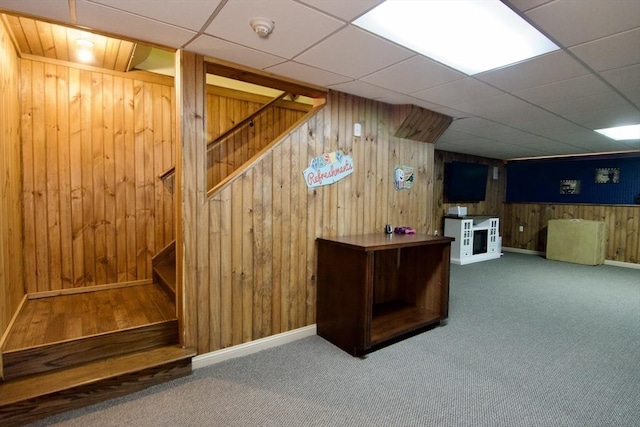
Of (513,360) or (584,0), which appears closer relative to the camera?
(584,0)

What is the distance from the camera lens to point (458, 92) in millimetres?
2900

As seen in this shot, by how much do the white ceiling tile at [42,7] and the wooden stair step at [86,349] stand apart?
74.7 inches

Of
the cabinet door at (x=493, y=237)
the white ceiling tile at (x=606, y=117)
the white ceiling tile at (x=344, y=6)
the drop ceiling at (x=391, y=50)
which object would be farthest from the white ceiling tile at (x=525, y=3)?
the cabinet door at (x=493, y=237)

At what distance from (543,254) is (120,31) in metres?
8.36

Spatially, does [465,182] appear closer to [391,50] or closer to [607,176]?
[607,176]

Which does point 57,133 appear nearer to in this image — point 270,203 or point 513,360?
point 270,203

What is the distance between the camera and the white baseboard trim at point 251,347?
7.88 feet

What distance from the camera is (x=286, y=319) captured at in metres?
2.85

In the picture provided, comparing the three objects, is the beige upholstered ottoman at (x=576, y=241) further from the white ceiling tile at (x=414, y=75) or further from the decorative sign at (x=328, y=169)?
the decorative sign at (x=328, y=169)

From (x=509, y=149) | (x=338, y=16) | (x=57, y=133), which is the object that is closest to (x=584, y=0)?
(x=338, y=16)

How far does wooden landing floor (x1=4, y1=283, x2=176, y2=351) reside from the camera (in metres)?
2.17

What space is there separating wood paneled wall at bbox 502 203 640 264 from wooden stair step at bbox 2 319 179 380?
783 centimetres

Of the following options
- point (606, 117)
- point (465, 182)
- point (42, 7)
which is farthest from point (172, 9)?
point (465, 182)

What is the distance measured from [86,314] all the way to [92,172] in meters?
1.36
